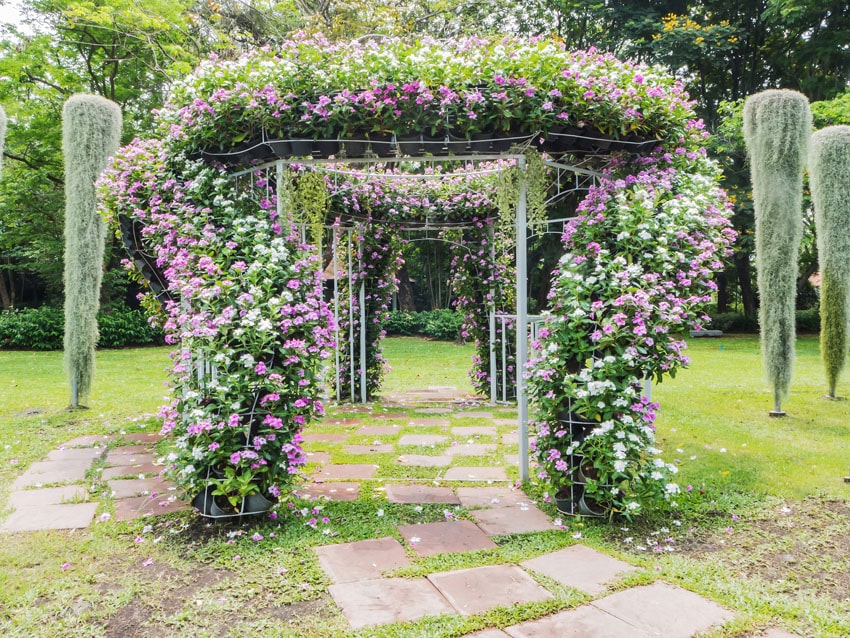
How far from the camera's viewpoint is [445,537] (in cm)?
287

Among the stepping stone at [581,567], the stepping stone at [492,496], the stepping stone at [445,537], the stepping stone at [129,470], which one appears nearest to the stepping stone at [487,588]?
the stepping stone at [581,567]

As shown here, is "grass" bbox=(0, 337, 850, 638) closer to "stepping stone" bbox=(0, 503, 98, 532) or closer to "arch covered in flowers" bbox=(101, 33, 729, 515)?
"stepping stone" bbox=(0, 503, 98, 532)

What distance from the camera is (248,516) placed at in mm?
3115

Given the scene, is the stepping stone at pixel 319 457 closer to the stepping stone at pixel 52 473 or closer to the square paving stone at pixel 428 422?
the square paving stone at pixel 428 422

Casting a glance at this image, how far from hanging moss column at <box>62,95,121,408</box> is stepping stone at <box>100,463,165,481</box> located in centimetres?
253

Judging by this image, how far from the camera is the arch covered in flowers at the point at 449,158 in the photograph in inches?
117

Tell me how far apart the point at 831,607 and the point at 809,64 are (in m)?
16.3

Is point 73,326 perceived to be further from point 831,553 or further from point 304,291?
point 831,553

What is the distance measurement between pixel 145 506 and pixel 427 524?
1.62 m

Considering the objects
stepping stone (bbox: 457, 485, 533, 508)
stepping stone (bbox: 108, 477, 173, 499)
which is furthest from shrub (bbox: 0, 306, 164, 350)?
stepping stone (bbox: 457, 485, 533, 508)

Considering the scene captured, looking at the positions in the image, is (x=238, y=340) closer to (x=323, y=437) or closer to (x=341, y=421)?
(x=323, y=437)

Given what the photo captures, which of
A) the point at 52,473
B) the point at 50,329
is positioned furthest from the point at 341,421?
the point at 50,329

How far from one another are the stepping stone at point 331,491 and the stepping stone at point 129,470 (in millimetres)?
1177

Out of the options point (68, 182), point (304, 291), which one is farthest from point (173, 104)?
point (68, 182)
